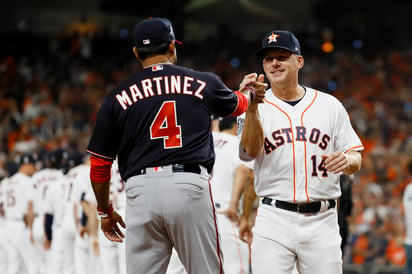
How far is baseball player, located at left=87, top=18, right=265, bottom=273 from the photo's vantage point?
14.7 feet

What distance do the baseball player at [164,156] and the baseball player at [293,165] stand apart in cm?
54

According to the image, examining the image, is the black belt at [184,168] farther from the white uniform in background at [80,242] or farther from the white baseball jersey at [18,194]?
the white baseball jersey at [18,194]

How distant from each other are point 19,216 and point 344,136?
7183 millimetres

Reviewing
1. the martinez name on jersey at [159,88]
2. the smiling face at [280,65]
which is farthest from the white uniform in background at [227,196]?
the martinez name on jersey at [159,88]

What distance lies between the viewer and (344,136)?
17.8ft

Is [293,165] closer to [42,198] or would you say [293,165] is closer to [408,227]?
[408,227]

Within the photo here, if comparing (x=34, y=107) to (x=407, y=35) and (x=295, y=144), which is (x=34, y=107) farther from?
(x=295, y=144)

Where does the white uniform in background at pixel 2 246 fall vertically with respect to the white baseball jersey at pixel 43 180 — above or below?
below

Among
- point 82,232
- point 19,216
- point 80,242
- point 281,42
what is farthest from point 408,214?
point 19,216

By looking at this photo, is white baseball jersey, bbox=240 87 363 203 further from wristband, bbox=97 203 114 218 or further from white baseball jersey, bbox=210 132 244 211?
white baseball jersey, bbox=210 132 244 211

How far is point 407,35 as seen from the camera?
2786cm

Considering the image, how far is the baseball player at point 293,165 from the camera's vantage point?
5117 mm

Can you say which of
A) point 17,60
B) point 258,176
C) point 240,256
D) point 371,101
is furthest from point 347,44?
point 258,176

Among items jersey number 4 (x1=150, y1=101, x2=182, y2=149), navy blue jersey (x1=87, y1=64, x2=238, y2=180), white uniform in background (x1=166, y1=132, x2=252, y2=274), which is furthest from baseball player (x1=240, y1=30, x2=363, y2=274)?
white uniform in background (x1=166, y1=132, x2=252, y2=274)
